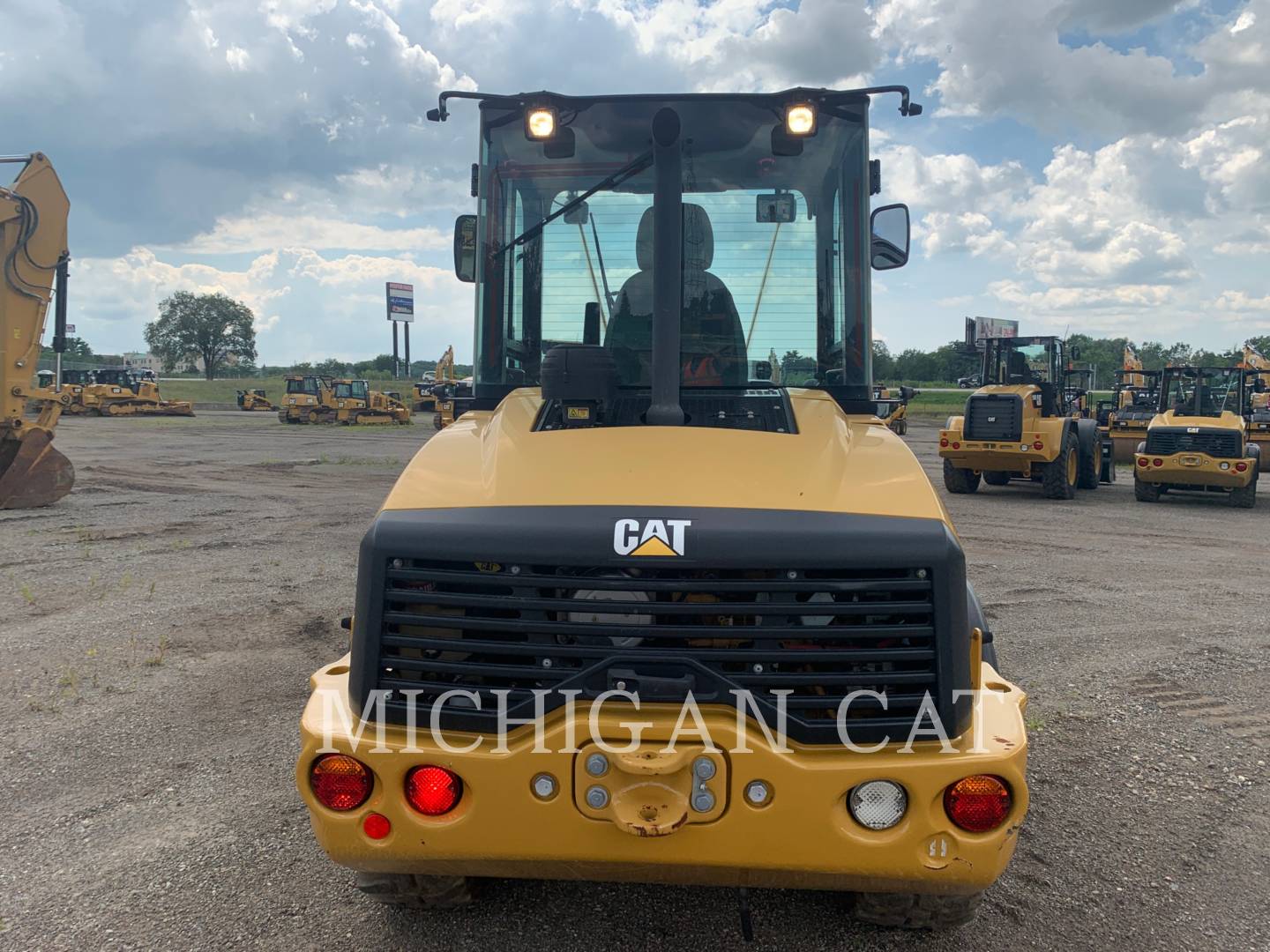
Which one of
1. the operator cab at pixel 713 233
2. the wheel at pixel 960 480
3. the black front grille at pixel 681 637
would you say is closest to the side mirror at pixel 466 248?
the operator cab at pixel 713 233

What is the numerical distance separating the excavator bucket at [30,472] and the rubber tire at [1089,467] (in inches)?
625

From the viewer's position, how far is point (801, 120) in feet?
11.5

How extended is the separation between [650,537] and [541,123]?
201 cm

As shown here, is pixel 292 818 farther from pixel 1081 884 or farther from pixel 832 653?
pixel 1081 884

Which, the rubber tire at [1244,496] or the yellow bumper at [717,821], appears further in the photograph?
the rubber tire at [1244,496]

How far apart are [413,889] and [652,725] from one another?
0.97 m

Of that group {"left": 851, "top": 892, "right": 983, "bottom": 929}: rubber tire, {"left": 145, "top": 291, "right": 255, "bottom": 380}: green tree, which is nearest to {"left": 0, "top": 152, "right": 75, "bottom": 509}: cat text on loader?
{"left": 851, "top": 892, "right": 983, "bottom": 929}: rubber tire

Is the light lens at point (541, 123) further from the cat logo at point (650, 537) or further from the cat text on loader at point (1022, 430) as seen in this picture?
the cat text on loader at point (1022, 430)

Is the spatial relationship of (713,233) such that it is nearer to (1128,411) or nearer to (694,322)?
(694,322)

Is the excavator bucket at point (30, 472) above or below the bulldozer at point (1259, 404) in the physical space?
below

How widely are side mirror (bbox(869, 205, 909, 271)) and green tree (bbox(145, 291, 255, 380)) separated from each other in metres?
95.2

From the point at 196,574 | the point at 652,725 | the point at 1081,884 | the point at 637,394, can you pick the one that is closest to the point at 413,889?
the point at 652,725

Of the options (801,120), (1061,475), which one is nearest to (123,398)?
(1061,475)

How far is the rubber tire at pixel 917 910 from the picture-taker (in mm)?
2453
